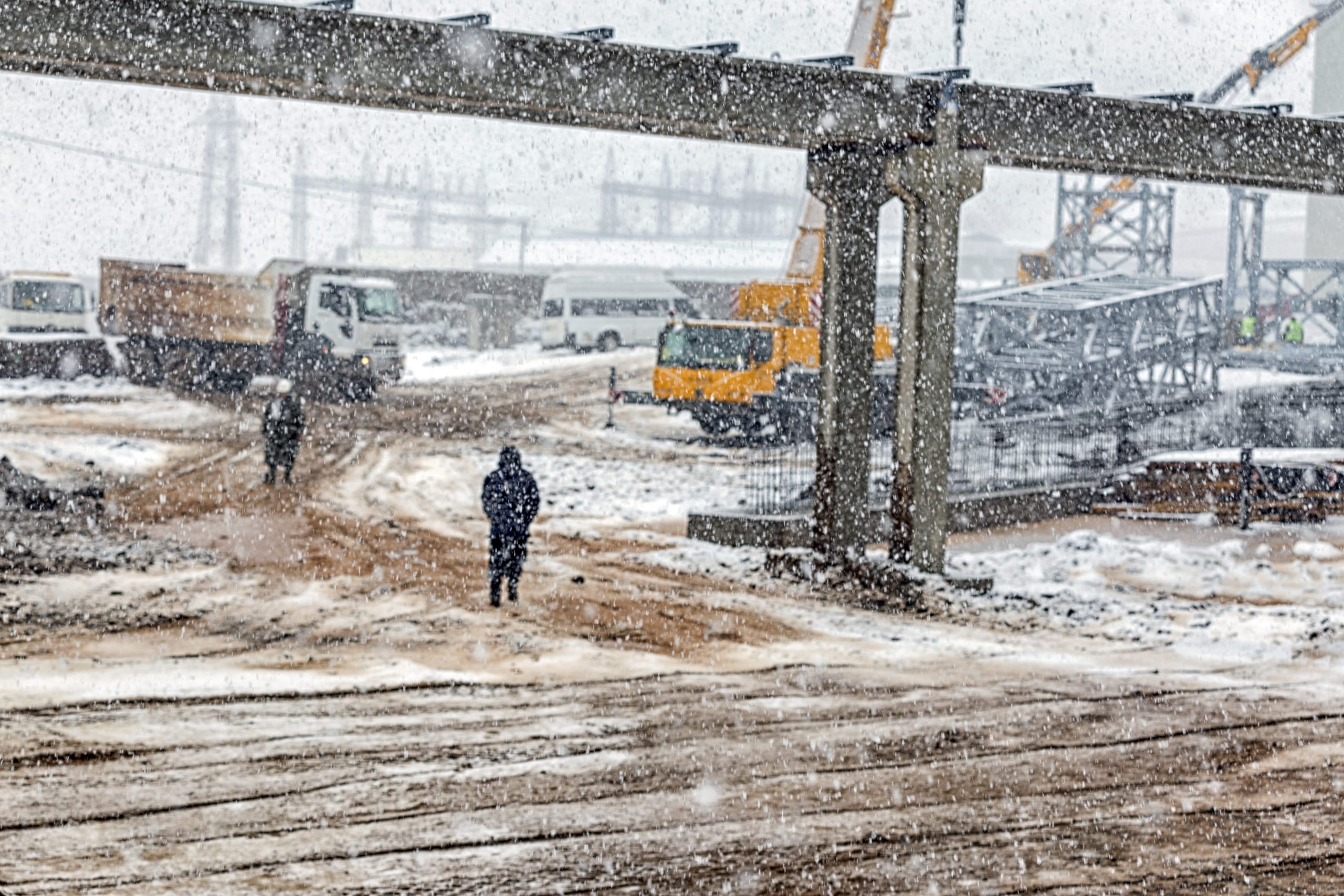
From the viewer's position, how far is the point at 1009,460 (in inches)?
876

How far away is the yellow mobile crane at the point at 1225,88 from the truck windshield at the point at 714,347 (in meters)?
19.7

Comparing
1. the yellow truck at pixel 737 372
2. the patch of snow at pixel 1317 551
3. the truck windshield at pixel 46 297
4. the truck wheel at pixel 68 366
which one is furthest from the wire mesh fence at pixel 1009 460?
the truck windshield at pixel 46 297

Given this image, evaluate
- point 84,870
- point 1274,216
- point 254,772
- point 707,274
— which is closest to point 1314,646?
point 254,772

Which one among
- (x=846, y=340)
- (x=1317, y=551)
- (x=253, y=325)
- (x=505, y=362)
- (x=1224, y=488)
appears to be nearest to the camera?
(x=846, y=340)

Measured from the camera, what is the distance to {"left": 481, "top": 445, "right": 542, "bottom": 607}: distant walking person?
42.9 feet

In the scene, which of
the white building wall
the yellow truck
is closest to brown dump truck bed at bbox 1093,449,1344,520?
the yellow truck

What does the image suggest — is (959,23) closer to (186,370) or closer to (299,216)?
(186,370)

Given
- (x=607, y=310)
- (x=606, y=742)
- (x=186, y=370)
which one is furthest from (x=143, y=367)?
(x=606, y=742)

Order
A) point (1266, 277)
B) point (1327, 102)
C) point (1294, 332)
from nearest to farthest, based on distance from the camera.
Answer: point (1294, 332), point (1266, 277), point (1327, 102)

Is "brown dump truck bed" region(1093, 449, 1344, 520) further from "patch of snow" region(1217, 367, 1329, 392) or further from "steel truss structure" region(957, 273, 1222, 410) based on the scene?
"patch of snow" region(1217, 367, 1329, 392)

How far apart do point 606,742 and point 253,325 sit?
30299mm

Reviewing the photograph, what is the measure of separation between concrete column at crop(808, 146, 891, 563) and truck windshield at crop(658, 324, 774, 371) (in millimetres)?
14225

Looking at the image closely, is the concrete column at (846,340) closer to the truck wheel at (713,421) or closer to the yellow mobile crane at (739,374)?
the yellow mobile crane at (739,374)

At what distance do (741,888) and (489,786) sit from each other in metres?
1.83
